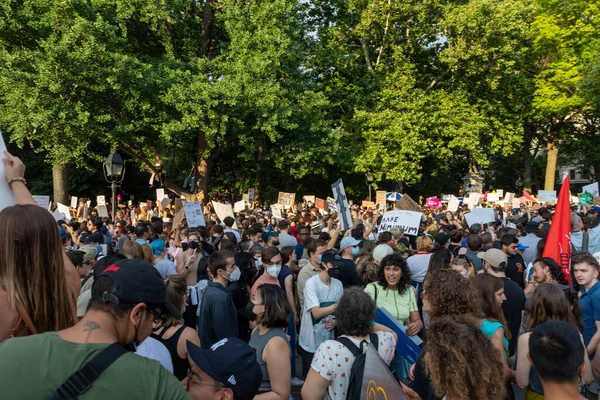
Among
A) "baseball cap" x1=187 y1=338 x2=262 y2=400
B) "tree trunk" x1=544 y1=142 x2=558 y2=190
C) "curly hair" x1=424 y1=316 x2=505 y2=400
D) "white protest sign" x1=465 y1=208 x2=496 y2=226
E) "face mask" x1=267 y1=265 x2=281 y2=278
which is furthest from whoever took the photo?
"tree trunk" x1=544 y1=142 x2=558 y2=190

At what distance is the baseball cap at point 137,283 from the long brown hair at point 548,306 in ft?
9.24

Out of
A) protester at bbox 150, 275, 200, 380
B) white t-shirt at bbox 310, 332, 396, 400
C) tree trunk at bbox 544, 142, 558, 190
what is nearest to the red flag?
white t-shirt at bbox 310, 332, 396, 400

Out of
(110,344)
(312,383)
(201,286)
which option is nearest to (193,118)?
(201,286)

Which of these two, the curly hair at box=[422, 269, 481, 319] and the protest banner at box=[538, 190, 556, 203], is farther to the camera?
the protest banner at box=[538, 190, 556, 203]

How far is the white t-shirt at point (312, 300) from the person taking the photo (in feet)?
18.3

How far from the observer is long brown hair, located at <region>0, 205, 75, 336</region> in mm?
2094

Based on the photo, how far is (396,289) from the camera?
17.8ft

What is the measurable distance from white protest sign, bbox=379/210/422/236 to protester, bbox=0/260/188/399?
29.3 feet

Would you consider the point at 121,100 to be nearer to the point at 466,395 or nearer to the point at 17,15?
the point at 17,15

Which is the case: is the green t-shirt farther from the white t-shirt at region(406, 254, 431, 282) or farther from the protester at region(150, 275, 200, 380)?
the white t-shirt at region(406, 254, 431, 282)

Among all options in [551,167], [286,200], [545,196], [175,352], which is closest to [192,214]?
[175,352]

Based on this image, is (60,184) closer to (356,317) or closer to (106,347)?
(356,317)

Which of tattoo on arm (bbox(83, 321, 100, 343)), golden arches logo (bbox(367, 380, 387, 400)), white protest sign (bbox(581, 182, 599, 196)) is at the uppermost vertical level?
tattoo on arm (bbox(83, 321, 100, 343))

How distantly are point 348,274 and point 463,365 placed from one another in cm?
412
